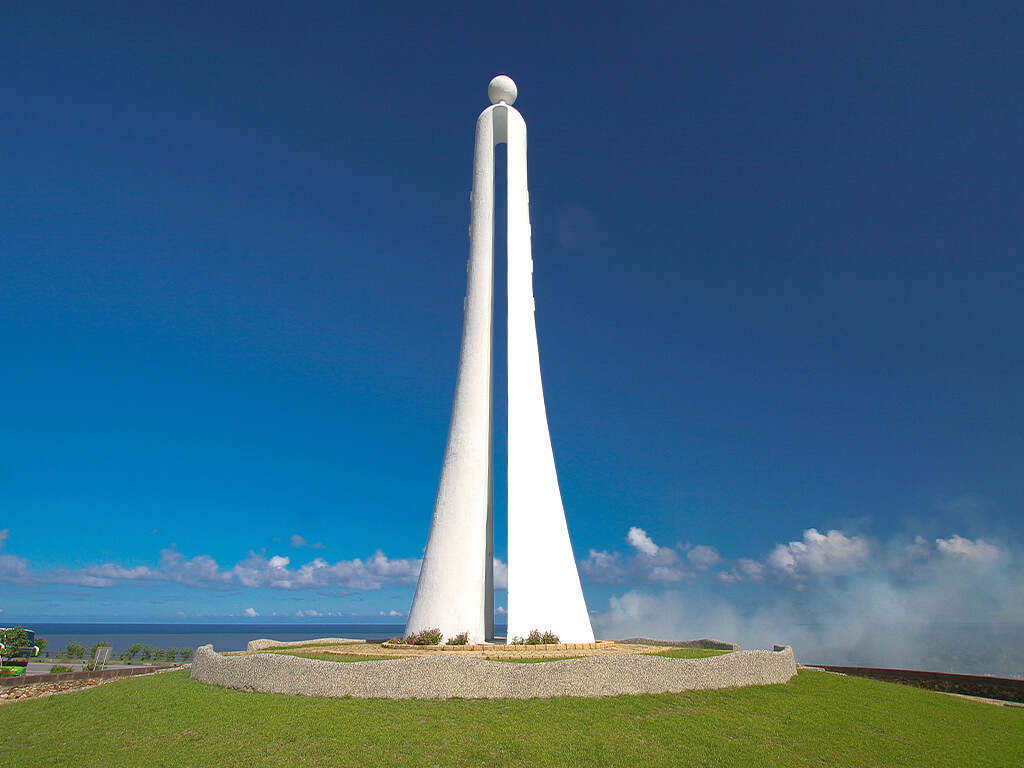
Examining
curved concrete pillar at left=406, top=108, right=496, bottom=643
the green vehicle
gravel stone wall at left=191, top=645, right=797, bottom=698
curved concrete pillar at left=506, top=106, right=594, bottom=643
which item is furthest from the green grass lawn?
the green vehicle

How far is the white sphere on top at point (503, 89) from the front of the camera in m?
21.6

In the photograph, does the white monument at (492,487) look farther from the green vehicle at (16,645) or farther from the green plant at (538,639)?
the green vehicle at (16,645)

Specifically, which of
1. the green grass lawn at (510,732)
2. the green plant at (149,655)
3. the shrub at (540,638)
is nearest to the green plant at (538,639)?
→ the shrub at (540,638)

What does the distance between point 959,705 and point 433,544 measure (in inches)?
473

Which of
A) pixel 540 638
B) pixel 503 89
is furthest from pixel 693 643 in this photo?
pixel 503 89

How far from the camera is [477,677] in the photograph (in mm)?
10508

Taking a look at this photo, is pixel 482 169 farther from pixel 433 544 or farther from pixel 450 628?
pixel 450 628

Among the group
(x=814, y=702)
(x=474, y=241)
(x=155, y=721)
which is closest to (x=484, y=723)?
(x=155, y=721)

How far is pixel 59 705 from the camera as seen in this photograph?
12344mm

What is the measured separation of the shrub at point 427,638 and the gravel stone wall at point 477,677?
4576 millimetres

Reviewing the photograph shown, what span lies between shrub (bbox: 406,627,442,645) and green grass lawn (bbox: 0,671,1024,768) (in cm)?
469

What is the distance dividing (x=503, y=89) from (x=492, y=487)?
1314 cm

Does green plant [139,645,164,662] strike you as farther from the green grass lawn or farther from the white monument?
the green grass lawn

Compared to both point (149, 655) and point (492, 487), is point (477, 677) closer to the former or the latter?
point (492, 487)
